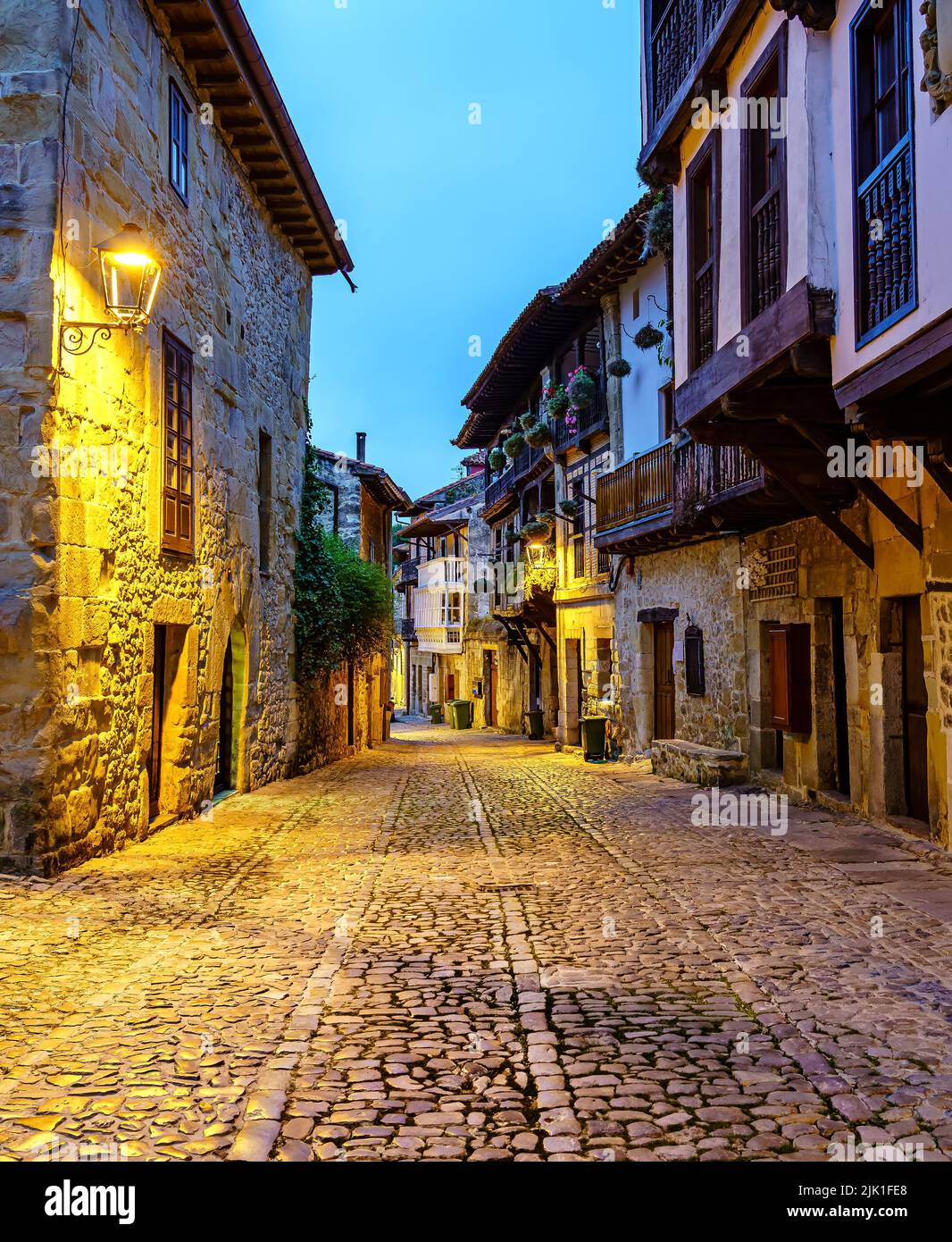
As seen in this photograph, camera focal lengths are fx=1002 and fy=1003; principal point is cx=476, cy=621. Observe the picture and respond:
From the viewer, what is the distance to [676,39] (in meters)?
10.4

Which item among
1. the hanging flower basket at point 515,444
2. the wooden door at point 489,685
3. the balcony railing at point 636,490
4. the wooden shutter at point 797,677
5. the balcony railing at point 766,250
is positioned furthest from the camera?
the wooden door at point 489,685

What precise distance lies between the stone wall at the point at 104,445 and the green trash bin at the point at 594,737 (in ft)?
28.2

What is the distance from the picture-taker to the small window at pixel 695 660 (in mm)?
14883

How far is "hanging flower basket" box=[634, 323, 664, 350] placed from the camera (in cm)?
1684

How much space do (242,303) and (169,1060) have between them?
10.2 meters

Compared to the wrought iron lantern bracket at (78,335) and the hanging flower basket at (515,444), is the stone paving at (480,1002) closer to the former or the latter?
the wrought iron lantern bracket at (78,335)

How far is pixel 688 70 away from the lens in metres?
9.93

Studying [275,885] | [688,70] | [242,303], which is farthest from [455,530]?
[275,885]

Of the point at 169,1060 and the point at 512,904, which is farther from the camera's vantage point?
the point at 512,904

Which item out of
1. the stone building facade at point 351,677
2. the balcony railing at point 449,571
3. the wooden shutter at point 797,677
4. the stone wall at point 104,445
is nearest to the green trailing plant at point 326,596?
the stone building facade at point 351,677

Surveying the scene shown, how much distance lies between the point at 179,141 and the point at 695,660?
9683 mm

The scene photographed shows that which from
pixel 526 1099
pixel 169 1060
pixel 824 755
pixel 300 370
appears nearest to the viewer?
pixel 526 1099

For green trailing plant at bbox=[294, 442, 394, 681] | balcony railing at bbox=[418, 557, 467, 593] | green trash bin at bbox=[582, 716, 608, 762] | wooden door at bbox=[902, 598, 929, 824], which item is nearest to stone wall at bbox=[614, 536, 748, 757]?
green trash bin at bbox=[582, 716, 608, 762]
